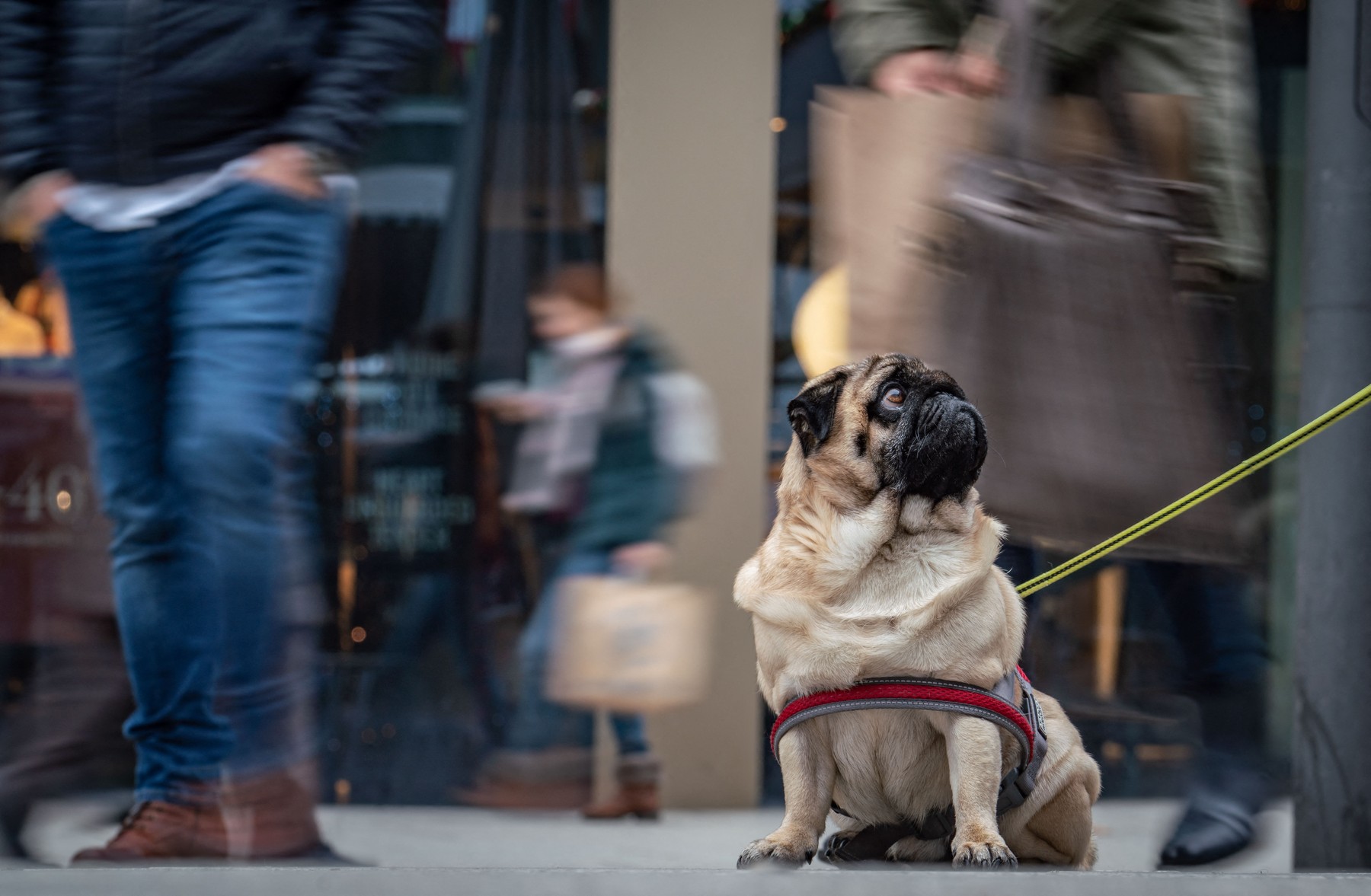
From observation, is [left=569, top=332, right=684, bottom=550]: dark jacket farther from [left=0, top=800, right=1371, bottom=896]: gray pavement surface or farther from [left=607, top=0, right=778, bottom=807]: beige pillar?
[left=0, top=800, right=1371, bottom=896]: gray pavement surface

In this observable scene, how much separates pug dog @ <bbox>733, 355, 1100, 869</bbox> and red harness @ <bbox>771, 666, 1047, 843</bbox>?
0.04 ft

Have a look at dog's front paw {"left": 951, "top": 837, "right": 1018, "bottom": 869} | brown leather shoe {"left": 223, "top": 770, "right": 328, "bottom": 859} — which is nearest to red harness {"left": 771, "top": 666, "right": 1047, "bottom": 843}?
dog's front paw {"left": 951, "top": 837, "right": 1018, "bottom": 869}

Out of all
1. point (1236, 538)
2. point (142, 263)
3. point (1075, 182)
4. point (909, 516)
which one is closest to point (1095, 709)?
point (1236, 538)

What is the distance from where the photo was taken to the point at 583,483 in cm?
402

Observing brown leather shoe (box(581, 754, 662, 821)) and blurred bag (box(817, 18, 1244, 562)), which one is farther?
brown leather shoe (box(581, 754, 662, 821))

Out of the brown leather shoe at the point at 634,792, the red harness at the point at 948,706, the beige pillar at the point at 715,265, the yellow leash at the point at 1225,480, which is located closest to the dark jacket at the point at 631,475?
the beige pillar at the point at 715,265

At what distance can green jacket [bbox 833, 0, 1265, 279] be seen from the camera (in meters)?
2.62

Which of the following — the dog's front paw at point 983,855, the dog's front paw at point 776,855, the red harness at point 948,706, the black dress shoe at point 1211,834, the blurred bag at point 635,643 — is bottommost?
the blurred bag at point 635,643

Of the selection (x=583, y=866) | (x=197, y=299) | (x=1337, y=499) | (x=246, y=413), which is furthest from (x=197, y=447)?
(x=1337, y=499)

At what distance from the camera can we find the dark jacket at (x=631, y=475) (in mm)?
3873

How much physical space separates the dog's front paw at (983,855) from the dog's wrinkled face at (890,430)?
473mm

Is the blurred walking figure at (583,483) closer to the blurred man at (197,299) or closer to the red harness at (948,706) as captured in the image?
the blurred man at (197,299)

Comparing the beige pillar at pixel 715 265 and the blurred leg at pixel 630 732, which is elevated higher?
the beige pillar at pixel 715 265

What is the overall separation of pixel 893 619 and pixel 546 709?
8.33 feet
